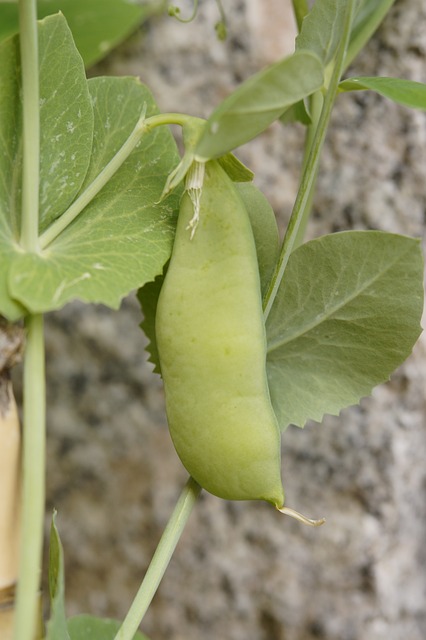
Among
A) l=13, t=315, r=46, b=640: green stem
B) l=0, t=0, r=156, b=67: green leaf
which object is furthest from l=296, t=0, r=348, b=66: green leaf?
l=0, t=0, r=156, b=67: green leaf

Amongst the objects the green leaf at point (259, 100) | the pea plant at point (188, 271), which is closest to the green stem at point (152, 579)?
the pea plant at point (188, 271)

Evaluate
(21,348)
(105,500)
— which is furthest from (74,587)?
(21,348)

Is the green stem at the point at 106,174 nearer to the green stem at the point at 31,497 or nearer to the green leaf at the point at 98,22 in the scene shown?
the green stem at the point at 31,497

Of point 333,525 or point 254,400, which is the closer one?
point 254,400

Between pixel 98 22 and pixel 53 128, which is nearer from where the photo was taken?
pixel 53 128

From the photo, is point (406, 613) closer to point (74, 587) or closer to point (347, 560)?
point (347, 560)

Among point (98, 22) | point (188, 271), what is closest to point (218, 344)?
point (188, 271)

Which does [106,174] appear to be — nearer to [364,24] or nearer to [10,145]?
[10,145]

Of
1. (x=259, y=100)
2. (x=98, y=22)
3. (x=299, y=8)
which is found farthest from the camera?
(x=98, y=22)
